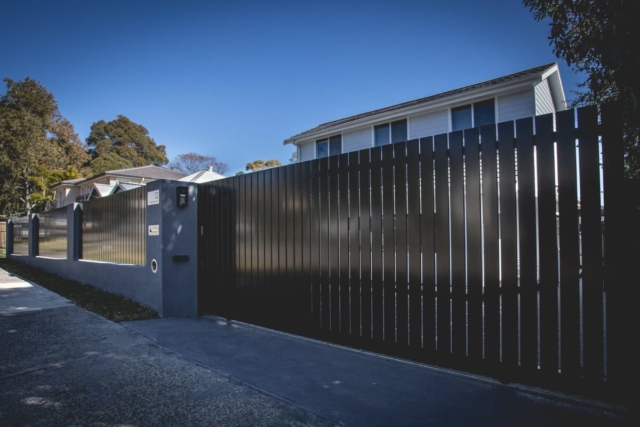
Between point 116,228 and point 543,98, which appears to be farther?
point 543,98

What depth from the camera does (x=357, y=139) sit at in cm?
1620

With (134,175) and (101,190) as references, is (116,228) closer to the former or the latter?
(101,190)

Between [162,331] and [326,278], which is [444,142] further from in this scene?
[162,331]

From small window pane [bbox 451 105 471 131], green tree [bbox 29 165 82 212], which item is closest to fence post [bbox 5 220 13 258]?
small window pane [bbox 451 105 471 131]

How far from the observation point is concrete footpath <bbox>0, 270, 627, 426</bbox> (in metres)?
2.47

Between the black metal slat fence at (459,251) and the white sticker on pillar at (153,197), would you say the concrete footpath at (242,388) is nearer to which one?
the black metal slat fence at (459,251)

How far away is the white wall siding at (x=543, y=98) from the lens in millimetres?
12312

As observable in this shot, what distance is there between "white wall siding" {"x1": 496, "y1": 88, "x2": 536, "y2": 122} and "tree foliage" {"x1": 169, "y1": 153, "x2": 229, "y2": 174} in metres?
44.3

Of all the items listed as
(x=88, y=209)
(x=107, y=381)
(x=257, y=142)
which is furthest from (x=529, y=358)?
(x=257, y=142)

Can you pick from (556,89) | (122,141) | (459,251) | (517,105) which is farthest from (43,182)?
(556,89)

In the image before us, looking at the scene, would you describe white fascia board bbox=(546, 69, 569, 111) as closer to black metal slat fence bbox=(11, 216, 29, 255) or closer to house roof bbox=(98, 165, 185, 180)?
black metal slat fence bbox=(11, 216, 29, 255)

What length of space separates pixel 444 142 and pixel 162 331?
458 centimetres

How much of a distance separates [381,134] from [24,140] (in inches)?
1478

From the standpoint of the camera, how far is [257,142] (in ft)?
115
